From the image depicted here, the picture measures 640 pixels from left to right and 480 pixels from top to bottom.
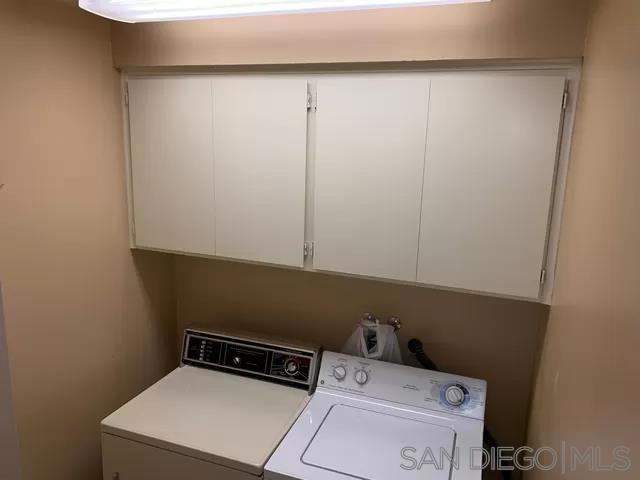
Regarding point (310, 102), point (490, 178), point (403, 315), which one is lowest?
point (403, 315)

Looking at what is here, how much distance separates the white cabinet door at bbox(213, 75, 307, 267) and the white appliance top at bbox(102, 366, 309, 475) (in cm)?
53

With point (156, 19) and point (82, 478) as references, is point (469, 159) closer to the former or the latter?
point (156, 19)

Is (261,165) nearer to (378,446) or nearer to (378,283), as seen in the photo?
(378,283)

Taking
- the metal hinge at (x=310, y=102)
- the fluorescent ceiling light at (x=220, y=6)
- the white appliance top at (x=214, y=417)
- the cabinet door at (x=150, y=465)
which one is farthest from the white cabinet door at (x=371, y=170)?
the cabinet door at (x=150, y=465)

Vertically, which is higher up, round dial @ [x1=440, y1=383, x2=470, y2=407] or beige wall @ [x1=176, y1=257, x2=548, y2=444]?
beige wall @ [x1=176, y1=257, x2=548, y2=444]

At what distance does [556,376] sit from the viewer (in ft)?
4.37

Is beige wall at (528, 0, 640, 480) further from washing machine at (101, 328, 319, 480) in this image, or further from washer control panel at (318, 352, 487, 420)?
washing machine at (101, 328, 319, 480)

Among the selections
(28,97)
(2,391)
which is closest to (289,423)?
(2,391)

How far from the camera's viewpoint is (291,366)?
6.17 ft

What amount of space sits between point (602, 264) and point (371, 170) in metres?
0.76

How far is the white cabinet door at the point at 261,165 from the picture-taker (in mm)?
1602

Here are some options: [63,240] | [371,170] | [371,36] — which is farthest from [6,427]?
[371,36]

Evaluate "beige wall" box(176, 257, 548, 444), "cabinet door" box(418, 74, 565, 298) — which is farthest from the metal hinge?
"beige wall" box(176, 257, 548, 444)

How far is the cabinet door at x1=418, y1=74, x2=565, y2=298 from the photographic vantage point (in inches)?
54.2
